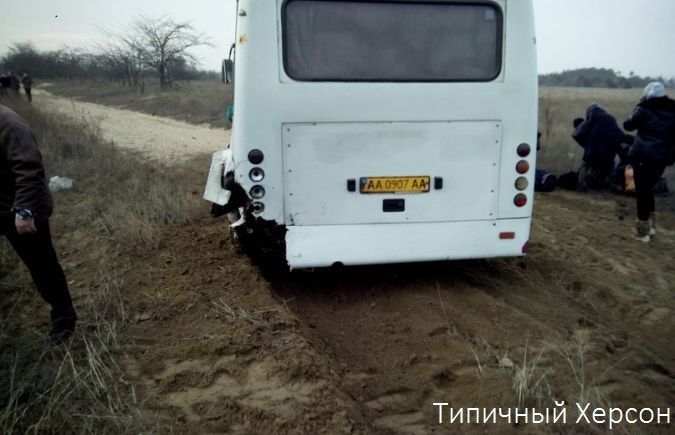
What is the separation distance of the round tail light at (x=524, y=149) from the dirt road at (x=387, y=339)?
4.40 ft

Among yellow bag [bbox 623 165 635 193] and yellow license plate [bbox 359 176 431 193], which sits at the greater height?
yellow license plate [bbox 359 176 431 193]

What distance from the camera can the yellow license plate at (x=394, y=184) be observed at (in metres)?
4.45

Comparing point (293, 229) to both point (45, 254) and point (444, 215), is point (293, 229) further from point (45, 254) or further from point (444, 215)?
point (45, 254)

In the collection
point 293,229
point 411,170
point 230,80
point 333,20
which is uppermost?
point 333,20

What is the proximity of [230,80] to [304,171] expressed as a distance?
139 cm

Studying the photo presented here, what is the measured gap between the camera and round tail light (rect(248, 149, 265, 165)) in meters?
4.25

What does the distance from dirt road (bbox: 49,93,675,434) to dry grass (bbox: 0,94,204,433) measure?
189 mm

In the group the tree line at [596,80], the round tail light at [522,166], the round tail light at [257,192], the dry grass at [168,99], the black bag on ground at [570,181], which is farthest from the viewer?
the tree line at [596,80]

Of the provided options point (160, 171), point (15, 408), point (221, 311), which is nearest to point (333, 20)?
point (221, 311)

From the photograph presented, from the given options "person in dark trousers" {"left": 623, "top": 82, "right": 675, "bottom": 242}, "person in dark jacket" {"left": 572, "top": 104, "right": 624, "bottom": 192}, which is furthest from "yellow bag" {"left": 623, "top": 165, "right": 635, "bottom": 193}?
"person in dark trousers" {"left": 623, "top": 82, "right": 675, "bottom": 242}

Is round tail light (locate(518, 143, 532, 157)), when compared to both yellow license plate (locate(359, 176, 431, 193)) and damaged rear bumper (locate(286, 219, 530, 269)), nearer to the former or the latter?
damaged rear bumper (locate(286, 219, 530, 269))

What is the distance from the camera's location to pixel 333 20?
13.9ft

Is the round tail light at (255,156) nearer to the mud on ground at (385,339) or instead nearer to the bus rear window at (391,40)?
the bus rear window at (391,40)

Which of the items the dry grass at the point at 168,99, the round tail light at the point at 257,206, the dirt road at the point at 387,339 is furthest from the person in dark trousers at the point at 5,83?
the round tail light at the point at 257,206
